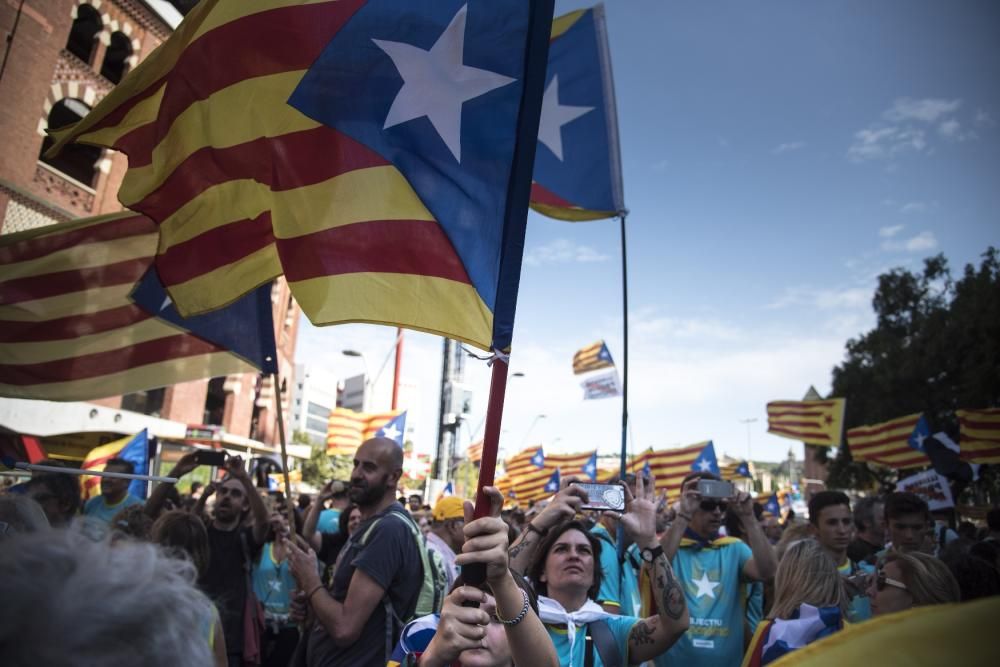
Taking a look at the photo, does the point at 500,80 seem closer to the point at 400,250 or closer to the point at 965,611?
the point at 400,250

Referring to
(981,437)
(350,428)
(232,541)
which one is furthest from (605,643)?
(981,437)

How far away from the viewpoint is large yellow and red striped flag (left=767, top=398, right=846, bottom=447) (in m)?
13.5

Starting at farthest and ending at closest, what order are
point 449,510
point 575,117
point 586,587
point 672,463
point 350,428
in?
1. point 672,463
2. point 350,428
3. point 449,510
4. point 575,117
5. point 586,587

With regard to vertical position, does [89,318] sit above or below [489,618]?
above

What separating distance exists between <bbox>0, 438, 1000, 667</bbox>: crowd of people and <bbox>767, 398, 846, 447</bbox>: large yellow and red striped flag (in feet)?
24.5

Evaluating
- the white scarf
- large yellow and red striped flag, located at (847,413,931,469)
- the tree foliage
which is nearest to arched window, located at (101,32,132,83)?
the white scarf

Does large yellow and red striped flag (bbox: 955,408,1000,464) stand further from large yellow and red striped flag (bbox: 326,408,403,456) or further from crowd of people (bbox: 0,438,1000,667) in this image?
large yellow and red striped flag (bbox: 326,408,403,456)

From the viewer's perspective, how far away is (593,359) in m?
16.9

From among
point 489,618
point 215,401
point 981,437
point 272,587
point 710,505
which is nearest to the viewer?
point 489,618

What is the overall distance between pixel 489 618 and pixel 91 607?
3.52ft

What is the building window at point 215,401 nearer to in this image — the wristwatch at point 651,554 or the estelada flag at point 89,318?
the estelada flag at point 89,318

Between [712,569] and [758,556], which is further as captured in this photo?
[712,569]

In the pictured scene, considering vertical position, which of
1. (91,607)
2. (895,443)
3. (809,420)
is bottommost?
(91,607)

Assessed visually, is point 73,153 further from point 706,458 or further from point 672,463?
point 706,458
